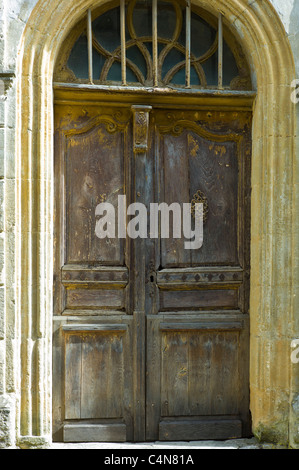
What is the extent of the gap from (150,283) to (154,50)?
184cm

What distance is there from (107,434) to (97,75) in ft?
9.34

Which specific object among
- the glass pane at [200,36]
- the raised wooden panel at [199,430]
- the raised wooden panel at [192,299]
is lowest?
the raised wooden panel at [199,430]

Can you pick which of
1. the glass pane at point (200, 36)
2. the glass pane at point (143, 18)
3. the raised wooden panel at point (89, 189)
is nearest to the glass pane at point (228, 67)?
the glass pane at point (200, 36)

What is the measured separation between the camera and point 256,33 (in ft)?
12.4

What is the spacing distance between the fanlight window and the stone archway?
0.50ft

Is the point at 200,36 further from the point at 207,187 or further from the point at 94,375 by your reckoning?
the point at 94,375

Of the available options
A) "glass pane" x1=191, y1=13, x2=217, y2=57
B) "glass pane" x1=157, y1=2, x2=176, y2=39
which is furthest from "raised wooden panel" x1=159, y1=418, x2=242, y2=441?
"glass pane" x1=157, y1=2, x2=176, y2=39

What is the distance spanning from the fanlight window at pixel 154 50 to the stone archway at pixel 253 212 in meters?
0.15

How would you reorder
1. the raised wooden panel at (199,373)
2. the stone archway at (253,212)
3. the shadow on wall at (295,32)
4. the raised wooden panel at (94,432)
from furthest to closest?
1. the raised wooden panel at (199,373)
2. the raised wooden panel at (94,432)
3. the shadow on wall at (295,32)
4. the stone archway at (253,212)

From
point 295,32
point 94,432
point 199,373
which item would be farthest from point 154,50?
point 94,432

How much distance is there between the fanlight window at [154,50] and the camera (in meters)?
3.86

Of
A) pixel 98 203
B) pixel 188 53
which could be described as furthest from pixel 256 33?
pixel 98 203

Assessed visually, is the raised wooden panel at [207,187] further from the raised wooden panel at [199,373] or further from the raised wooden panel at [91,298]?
the raised wooden panel at [199,373]

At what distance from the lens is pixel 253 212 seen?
3914mm
